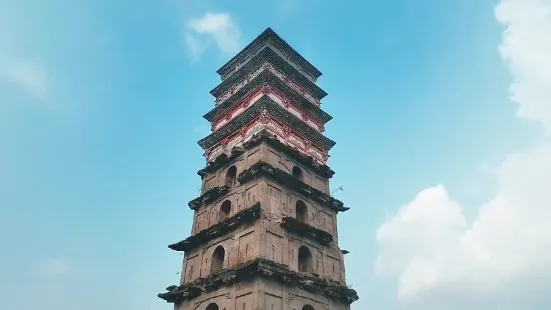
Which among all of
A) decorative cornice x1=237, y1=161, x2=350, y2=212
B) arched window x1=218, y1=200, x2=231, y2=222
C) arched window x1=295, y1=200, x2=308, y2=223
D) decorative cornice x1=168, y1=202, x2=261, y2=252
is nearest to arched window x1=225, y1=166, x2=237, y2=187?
arched window x1=218, y1=200, x2=231, y2=222

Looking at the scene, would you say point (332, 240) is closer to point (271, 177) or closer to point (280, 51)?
point (271, 177)

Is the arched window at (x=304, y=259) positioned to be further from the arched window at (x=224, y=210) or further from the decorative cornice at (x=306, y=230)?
the arched window at (x=224, y=210)

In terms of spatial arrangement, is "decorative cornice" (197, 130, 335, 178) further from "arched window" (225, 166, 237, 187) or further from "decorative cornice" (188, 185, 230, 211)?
"decorative cornice" (188, 185, 230, 211)

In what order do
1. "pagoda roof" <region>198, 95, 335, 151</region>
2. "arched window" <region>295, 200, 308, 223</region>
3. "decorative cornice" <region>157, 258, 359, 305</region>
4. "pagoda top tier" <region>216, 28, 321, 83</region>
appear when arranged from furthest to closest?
"pagoda top tier" <region>216, 28, 321, 83</region>, "pagoda roof" <region>198, 95, 335, 151</region>, "arched window" <region>295, 200, 308, 223</region>, "decorative cornice" <region>157, 258, 359, 305</region>

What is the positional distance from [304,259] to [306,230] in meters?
1.95

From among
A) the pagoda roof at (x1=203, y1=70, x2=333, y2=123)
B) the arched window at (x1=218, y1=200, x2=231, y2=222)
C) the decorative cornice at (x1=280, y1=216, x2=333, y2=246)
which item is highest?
the pagoda roof at (x1=203, y1=70, x2=333, y2=123)

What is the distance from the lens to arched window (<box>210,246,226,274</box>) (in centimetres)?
2833

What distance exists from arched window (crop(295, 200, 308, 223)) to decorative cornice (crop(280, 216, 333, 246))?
5.92ft

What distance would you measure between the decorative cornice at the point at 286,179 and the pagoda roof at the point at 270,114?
5.45 metres

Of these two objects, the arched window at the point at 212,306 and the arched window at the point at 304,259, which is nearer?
the arched window at the point at 212,306

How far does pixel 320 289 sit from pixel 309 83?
19.2 m

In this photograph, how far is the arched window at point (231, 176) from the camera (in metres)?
32.4

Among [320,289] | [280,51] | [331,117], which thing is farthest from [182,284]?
[280,51]

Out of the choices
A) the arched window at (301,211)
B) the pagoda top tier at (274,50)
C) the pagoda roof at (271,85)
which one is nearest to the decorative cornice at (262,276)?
the arched window at (301,211)
